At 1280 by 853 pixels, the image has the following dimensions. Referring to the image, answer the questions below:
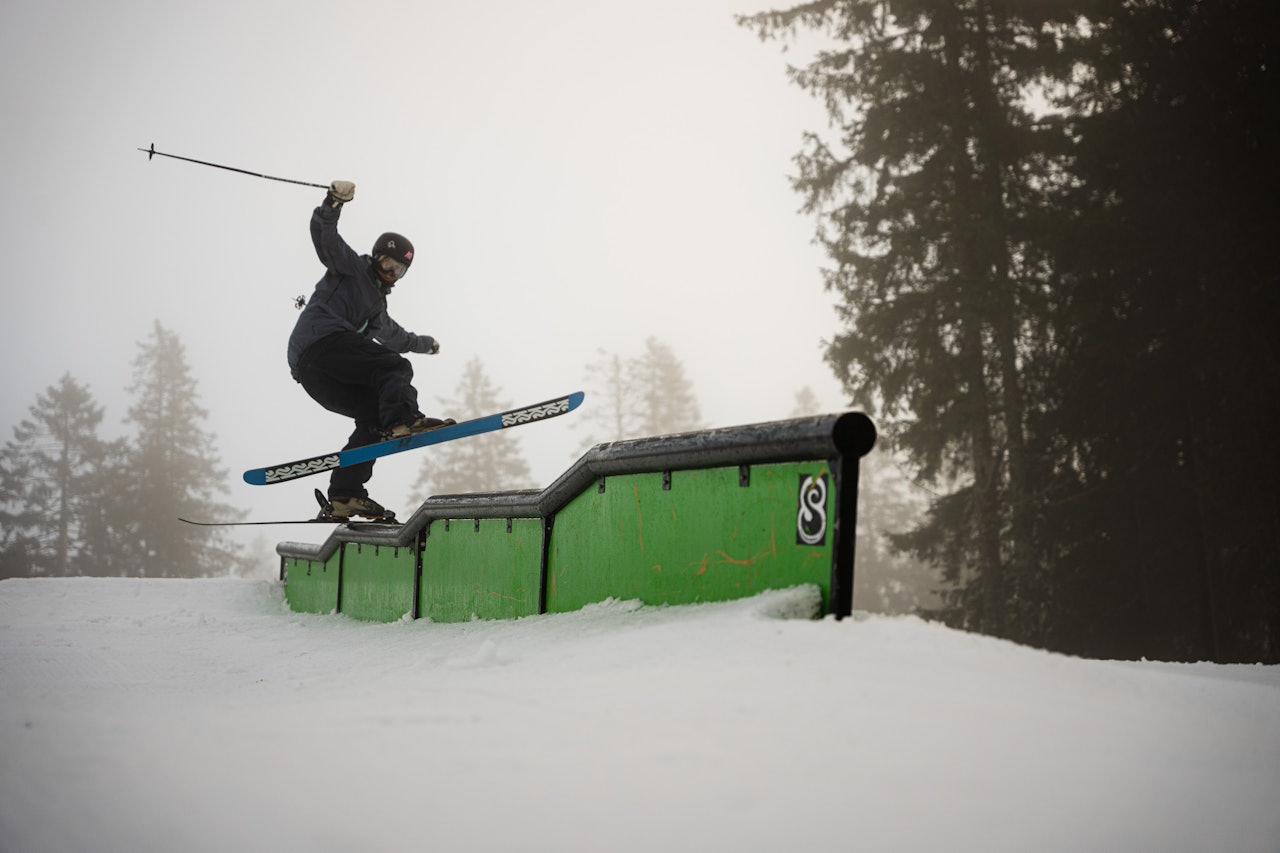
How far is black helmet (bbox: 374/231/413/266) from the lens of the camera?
688cm

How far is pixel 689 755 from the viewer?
1826 mm

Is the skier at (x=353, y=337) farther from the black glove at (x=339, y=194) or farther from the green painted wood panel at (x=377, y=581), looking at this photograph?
the green painted wood panel at (x=377, y=581)

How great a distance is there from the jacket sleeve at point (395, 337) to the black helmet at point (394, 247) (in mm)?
532

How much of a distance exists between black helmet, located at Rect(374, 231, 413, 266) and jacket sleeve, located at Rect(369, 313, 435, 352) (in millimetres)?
532

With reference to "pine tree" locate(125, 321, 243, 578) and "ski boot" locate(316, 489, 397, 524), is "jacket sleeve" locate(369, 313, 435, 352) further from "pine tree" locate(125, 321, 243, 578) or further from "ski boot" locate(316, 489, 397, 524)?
"pine tree" locate(125, 321, 243, 578)

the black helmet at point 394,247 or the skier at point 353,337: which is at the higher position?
the black helmet at point 394,247

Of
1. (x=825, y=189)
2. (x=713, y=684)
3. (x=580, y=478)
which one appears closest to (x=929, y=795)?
(x=713, y=684)

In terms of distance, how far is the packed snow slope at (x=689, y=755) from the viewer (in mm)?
1601

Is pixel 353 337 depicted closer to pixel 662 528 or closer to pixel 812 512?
pixel 662 528

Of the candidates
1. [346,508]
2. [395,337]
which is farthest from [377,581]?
[395,337]

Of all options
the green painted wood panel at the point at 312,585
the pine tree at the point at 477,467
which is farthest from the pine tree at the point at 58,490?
the green painted wood panel at the point at 312,585

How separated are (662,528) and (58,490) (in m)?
44.6

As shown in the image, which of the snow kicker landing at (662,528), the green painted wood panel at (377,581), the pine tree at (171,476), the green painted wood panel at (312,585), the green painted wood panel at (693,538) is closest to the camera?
the snow kicker landing at (662,528)

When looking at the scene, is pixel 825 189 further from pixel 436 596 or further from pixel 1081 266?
pixel 436 596
